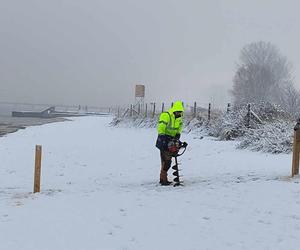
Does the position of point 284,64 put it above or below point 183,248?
above

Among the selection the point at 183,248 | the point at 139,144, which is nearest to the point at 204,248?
the point at 183,248

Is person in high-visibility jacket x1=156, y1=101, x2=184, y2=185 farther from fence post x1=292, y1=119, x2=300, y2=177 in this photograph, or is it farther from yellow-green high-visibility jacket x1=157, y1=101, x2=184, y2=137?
fence post x1=292, y1=119, x2=300, y2=177

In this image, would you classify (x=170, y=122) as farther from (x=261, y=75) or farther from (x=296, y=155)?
(x=261, y=75)

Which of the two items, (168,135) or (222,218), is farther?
(168,135)

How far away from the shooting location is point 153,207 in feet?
24.7

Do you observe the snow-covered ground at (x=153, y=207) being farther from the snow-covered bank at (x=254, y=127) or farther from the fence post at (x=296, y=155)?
the snow-covered bank at (x=254, y=127)

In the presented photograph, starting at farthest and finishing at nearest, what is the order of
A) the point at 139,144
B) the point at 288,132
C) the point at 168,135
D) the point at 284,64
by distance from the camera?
the point at 284,64 < the point at 139,144 < the point at 288,132 < the point at 168,135

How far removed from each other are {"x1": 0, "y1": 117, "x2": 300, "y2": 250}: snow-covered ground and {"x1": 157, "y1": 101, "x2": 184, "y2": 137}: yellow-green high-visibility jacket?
121 cm

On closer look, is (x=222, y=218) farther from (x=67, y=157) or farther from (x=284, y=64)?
(x=284, y=64)

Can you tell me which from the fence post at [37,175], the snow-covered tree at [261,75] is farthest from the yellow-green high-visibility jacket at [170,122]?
the snow-covered tree at [261,75]

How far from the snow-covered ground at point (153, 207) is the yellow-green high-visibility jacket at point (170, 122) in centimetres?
121

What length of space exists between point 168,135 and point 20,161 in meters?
7.21

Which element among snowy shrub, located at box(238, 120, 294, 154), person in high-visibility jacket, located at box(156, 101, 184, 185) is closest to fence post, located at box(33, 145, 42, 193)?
person in high-visibility jacket, located at box(156, 101, 184, 185)

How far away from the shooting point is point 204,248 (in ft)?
18.1
